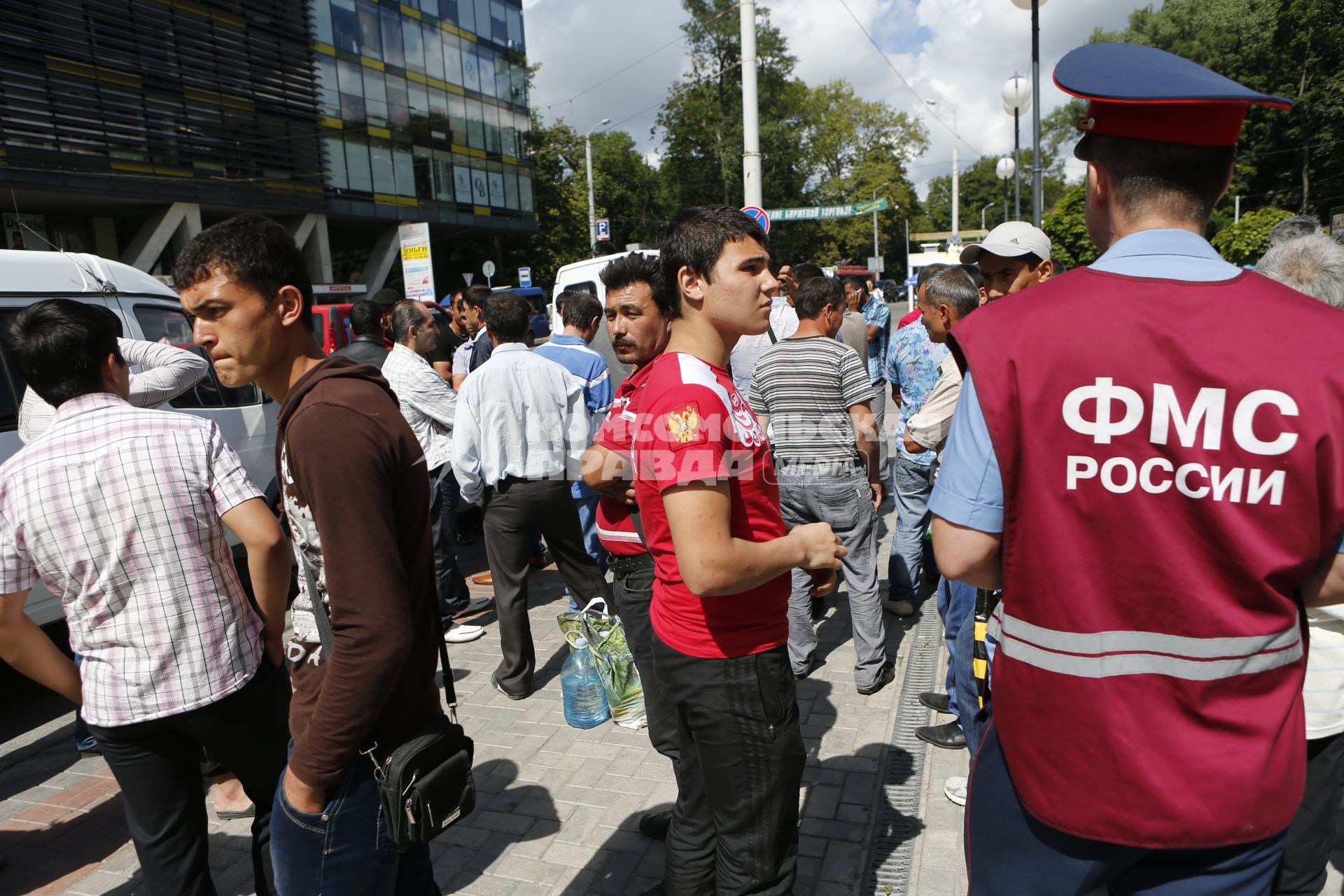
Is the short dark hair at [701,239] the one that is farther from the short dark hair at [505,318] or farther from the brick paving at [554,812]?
the short dark hair at [505,318]

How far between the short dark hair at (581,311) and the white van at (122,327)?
74.7 inches

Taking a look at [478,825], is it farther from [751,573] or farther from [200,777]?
[751,573]

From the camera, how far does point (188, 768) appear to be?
7.98 feet

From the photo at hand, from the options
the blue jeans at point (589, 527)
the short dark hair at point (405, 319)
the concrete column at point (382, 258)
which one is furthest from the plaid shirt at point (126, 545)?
the concrete column at point (382, 258)

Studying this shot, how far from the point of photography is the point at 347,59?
3209 centimetres

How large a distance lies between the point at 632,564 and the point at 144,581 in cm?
166

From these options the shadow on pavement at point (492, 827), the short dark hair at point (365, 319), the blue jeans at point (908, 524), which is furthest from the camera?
the short dark hair at point (365, 319)

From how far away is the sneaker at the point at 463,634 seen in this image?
18.2 ft

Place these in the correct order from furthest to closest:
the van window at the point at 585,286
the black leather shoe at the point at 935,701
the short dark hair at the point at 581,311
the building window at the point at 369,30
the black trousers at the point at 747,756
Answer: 1. the building window at the point at 369,30
2. the van window at the point at 585,286
3. the short dark hair at the point at 581,311
4. the black leather shoe at the point at 935,701
5. the black trousers at the point at 747,756

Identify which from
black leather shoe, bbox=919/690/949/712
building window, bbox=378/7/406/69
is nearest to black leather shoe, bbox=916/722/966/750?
black leather shoe, bbox=919/690/949/712

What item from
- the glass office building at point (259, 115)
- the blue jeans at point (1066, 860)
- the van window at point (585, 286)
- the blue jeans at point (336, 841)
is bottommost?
the blue jeans at point (336, 841)

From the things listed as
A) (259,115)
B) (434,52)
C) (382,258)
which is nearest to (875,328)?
(259,115)

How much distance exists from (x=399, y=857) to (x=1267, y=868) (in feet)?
5.59

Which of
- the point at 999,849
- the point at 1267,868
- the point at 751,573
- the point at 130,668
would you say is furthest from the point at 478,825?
the point at 1267,868
